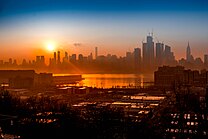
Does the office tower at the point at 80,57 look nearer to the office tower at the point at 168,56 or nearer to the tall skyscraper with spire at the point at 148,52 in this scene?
the tall skyscraper with spire at the point at 148,52

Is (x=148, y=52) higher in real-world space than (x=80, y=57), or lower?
higher

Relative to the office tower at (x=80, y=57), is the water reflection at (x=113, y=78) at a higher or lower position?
lower

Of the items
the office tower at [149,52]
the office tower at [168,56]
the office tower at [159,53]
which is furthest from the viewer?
the office tower at [149,52]

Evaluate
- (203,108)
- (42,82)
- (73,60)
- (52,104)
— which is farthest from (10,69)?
(203,108)

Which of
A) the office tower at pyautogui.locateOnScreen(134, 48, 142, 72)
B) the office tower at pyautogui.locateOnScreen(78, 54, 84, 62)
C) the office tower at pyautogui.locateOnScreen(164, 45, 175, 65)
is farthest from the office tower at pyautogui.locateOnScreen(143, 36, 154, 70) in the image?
the office tower at pyautogui.locateOnScreen(78, 54, 84, 62)

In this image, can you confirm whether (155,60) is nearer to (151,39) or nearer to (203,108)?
(151,39)

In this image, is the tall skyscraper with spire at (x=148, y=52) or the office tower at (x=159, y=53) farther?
the tall skyscraper with spire at (x=148, y=52)

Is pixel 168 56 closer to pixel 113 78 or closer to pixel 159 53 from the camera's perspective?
pixel 159 53

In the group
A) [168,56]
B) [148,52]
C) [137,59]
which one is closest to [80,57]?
[137,59]

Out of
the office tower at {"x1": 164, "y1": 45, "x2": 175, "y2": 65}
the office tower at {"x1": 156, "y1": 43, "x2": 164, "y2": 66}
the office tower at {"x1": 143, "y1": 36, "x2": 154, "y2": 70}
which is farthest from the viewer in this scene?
the office tower at {"x1": 143, "y1": 36, "x2": 154, "y2": 70}

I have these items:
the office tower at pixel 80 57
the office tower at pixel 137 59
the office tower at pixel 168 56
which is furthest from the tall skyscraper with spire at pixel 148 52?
the office tower at pixel 80 57

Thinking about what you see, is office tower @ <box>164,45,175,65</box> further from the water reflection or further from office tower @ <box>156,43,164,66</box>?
the water reflection
